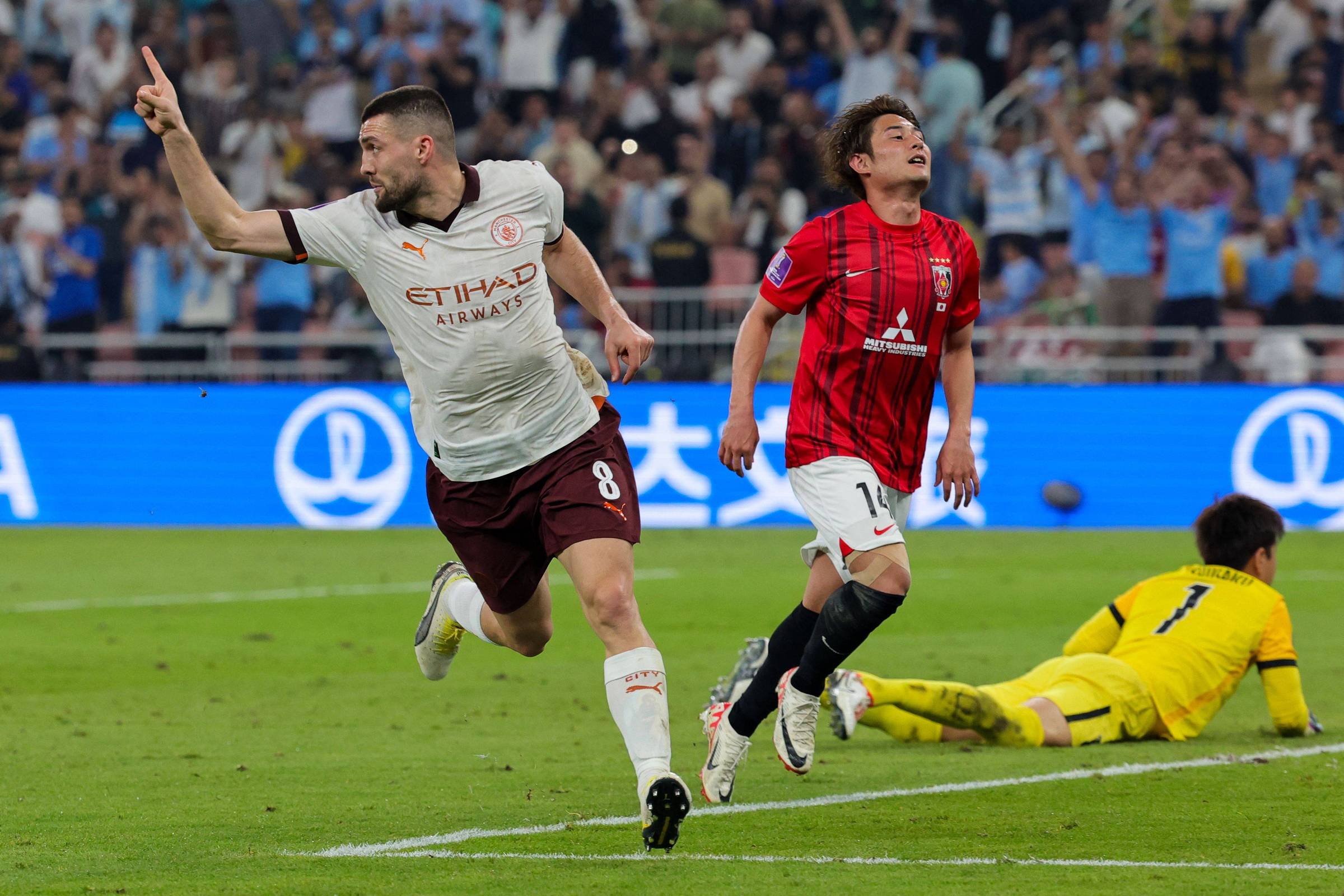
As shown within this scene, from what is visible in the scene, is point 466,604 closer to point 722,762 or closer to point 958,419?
point 722,762

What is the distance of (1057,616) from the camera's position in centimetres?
1190

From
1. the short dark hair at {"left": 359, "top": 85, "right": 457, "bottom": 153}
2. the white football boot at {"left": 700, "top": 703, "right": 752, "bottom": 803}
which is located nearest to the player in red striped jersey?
the white football boot at {"left": 700, "top": 703, "right": 752, "bottom": 803}

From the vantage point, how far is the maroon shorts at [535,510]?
5.84 metres

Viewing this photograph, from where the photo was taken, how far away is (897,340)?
6.50 m

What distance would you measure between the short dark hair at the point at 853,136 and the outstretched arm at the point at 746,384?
582 mm

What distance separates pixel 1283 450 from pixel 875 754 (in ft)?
32.7

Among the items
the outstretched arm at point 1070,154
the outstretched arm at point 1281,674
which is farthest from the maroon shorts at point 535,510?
the outstretched arm at point 1070,154

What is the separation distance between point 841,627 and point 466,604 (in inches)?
63.4

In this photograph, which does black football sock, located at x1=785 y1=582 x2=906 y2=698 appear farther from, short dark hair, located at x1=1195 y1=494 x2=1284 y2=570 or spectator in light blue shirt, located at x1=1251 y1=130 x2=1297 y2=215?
spectator in light blue shirt, located at x1=1251 y1=130 x2=1297 y2=215

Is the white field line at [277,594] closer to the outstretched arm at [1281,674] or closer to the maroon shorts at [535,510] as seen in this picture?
the outstretched arm at [1281,674]

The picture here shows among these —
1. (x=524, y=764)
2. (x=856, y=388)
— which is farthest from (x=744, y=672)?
(x=856, y=388)

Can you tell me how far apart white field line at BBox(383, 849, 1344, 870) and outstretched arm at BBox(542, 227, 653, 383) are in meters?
1.50

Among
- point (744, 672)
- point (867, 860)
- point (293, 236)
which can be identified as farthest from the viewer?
point (744, 672)

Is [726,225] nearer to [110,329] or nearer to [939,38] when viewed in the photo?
[939,38]
